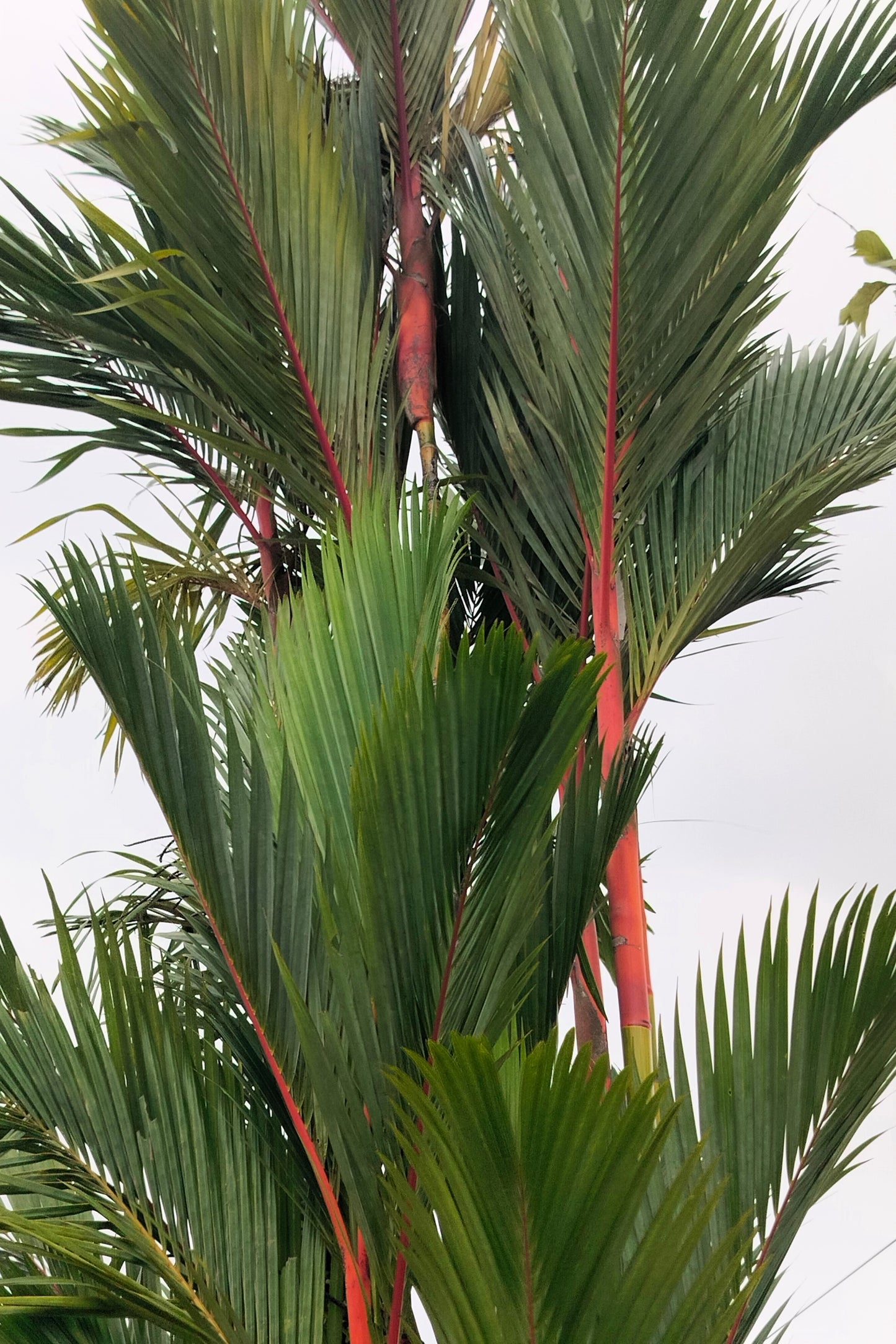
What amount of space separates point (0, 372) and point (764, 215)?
0.65m

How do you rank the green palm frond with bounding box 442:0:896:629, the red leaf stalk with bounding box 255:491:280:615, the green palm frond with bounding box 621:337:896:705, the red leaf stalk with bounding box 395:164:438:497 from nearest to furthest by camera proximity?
the green palm frond with bounding box 442:0:896:629, the green palm frond with bounding box 621:337:896:705, the red leaf stalk with bounding box 395:164:438:497, the red leaf stalk with bounding box 255:491:280:615

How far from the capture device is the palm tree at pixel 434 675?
1.92ft

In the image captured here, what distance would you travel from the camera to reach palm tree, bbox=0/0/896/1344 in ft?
1.92

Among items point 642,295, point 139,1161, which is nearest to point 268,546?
point 642,295

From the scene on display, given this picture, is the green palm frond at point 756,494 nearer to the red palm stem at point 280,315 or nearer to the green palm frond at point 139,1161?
the red palm stem at point 280,315

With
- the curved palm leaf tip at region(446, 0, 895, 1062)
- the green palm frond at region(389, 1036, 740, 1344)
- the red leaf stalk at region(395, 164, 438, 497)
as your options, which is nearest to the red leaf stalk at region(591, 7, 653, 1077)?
the curved palm leaf tip at region(446, 0, 895, 1062)

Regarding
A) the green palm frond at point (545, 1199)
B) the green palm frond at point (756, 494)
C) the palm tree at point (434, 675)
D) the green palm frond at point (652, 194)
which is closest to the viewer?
the green palm frond at point (545, 1199)

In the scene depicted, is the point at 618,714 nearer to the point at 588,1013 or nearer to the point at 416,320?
the point at 588,1013

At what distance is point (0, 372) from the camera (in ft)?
3.55

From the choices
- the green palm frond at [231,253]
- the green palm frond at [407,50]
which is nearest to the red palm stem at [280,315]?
the green palm frond at [231,253]

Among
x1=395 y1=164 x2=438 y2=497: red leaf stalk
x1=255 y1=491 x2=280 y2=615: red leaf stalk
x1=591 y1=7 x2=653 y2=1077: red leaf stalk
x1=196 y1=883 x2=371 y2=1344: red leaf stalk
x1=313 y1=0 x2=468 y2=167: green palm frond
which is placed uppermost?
x1=313 y1=0 x2=468 y2=167: green palm frond

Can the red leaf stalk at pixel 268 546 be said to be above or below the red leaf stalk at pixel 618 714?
above

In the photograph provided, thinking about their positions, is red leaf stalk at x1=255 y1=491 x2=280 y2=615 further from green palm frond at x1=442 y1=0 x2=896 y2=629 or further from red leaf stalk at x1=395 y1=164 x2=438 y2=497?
green palm frond at x1=442 y1=0 x2=896 y2=629

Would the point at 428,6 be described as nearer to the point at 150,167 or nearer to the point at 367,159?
the point at 367,159
